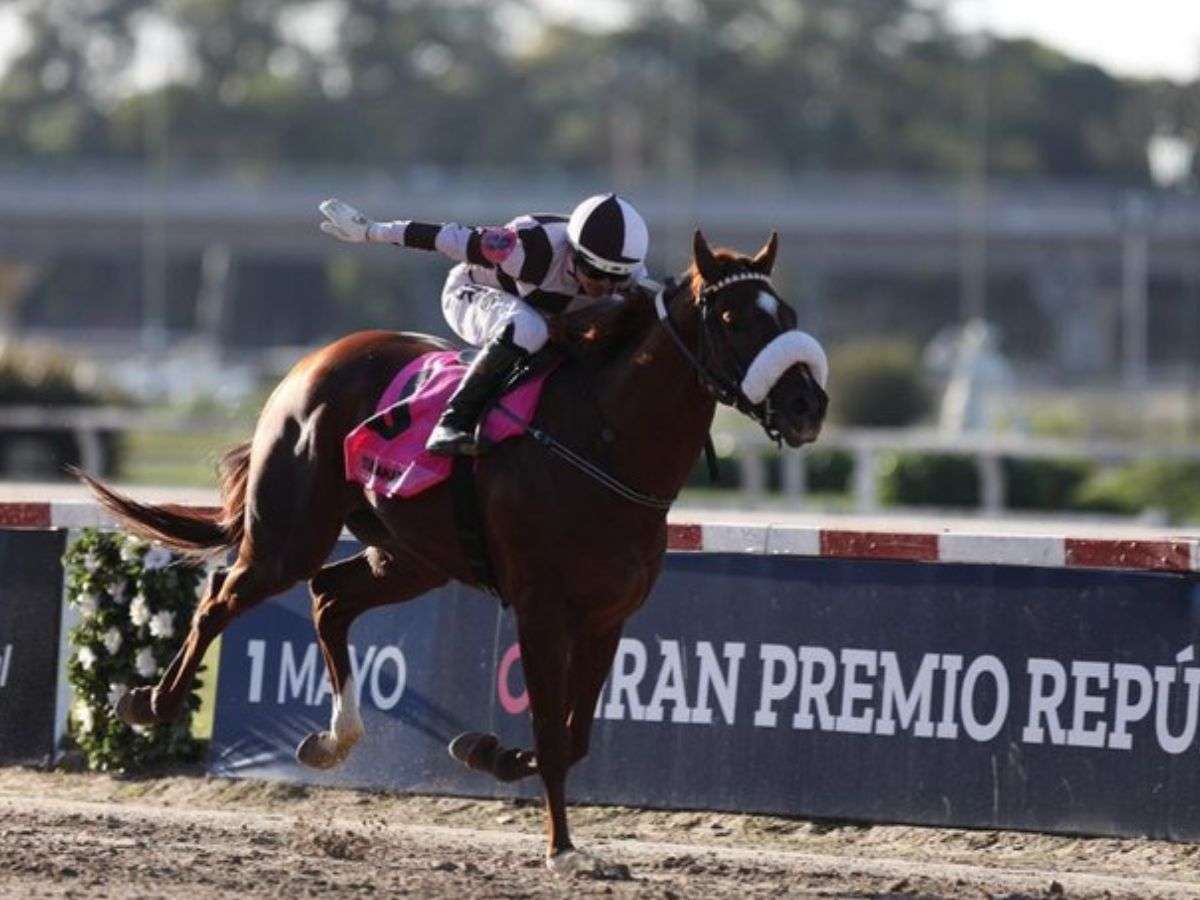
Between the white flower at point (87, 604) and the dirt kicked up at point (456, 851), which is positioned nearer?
the dirt kicked up at point (456, 851)

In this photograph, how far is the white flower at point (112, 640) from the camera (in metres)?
9.59

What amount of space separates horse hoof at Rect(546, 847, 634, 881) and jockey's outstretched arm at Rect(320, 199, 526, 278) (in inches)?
69.5

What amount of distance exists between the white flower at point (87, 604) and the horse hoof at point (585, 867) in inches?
105

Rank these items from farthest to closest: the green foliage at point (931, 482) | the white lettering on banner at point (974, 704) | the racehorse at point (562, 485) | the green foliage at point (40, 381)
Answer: the green foliage at point (40, 381)
the green foliage at point (931, 482)
the white lettering on banner at point (974, 704)
the racehorse at point (562, 485)

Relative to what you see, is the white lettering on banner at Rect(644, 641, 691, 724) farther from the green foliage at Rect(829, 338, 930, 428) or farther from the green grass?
the green foliage at Rect(829, 338, 930, 428)

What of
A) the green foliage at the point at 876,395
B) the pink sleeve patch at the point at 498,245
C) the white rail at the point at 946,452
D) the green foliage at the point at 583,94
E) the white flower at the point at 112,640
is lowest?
the white flower at the point at 112,640

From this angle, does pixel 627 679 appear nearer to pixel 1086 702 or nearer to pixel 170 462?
pixel 1086 702

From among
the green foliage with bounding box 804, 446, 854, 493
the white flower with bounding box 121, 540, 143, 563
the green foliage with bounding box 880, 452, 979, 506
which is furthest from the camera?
the green foliage with bounding box 804, 446, 854, 493

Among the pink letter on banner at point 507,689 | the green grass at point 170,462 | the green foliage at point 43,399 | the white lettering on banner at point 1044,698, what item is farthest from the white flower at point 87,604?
the green grass at point 170,462

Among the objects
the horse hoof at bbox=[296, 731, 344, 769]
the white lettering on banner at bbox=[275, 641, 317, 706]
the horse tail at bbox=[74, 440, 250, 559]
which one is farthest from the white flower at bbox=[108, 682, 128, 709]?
the horse hoof at bbox=[296, 731, 344, 769]

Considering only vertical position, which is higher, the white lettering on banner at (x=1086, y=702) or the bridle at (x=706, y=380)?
the bridle at (x=706, y=380)

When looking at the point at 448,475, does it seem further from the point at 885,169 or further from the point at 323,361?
the point at 885,169

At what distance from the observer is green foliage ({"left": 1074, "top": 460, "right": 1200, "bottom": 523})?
80.7ft

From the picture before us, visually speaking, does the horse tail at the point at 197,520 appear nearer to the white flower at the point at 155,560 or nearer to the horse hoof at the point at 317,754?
the white flower at the point at 155,560
